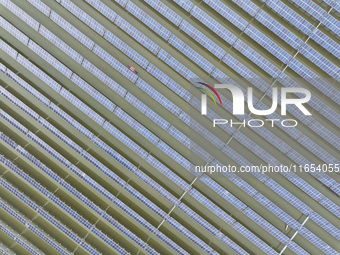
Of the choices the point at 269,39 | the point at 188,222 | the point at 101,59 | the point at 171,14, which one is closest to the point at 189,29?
the point at 171,14

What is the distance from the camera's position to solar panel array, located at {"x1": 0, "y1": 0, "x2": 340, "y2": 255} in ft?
58.1

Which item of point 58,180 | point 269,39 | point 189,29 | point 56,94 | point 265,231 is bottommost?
point 58,180

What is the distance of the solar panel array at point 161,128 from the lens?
697 inches

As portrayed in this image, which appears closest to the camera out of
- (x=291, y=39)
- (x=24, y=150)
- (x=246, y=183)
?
(x=291, y=39)

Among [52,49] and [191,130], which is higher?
[191,130]

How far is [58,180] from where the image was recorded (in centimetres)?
2045

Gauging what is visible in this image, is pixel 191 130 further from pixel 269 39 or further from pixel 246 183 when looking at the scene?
pixel 269 39

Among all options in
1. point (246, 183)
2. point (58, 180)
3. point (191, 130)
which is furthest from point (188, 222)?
point (58, 180)

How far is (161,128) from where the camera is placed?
19406 millimetres

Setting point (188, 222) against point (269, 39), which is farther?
point (188, 222)

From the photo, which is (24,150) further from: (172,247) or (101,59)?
(172,247)

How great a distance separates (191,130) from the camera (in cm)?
1911

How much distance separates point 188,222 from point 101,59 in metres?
12.1

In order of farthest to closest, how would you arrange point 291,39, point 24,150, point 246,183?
1. point 24,150
2. point 246,183
3. point 291,39
